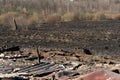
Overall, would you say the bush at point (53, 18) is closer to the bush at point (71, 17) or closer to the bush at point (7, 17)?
the bush at point (71, 17)

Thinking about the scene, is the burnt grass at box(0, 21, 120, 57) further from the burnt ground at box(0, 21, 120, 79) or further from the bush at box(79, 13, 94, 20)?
the bush at box(79, 13, 94, 20)

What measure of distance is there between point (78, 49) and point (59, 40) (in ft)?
12.5

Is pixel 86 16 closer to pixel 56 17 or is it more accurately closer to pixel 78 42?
pixel 56 17

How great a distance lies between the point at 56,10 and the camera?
42.7 meters

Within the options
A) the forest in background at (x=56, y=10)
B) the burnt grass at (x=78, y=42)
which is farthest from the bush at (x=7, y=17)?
the burnt grass at (x=78, y=42)

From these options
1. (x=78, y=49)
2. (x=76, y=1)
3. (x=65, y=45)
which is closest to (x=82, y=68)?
(x=78, y=49)

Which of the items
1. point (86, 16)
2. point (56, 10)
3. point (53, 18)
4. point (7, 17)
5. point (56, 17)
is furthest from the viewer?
point (56, 10)

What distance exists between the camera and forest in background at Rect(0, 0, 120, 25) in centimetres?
3653

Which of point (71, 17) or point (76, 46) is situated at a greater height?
point (76, 46)

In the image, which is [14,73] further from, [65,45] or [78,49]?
[65,45]

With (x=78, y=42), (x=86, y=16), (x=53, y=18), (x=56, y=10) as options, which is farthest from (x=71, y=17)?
(x=78, y=42)

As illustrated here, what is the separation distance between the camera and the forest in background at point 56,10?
120ft

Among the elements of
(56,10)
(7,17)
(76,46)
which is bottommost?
(7,17)

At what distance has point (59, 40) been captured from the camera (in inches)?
793
